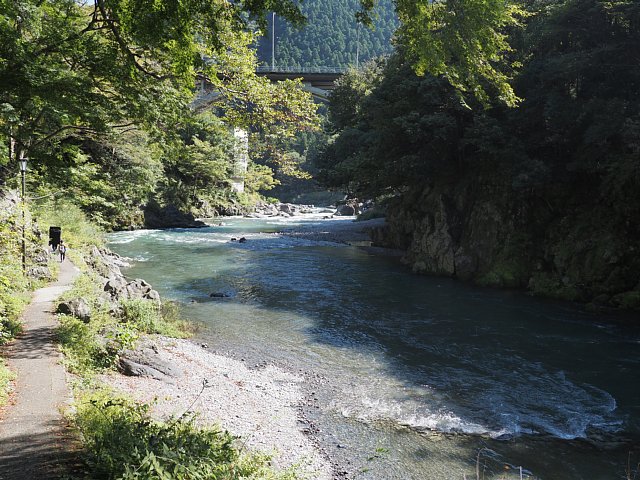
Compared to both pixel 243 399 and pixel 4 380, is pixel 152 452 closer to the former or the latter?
pixel 4 380

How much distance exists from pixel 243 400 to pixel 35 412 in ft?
14.3

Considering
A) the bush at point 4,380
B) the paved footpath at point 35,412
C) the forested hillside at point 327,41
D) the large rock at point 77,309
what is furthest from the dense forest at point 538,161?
the forested hillside at point 327,41

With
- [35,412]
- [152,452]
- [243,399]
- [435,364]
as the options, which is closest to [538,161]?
[435,364]

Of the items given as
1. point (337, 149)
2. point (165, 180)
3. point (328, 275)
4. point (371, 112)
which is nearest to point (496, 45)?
point (328, 275)

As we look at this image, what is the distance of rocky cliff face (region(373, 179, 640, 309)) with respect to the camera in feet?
61.8

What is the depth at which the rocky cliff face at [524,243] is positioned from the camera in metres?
18.8

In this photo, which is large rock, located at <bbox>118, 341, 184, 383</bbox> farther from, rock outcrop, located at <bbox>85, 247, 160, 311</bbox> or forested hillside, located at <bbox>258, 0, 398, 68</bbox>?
forested hillside, located at <bbox>258, 0, 398, 68</bbox>

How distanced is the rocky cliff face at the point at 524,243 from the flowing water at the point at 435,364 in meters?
1.51

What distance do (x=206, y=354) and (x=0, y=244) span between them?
5732 mm

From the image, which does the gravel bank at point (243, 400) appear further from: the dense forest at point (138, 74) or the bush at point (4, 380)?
the dense forest at point (138, 74)

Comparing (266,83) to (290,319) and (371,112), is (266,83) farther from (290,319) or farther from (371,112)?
(371,112)

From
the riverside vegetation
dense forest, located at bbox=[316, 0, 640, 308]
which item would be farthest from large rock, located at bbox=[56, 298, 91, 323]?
dense forest, located at bbox=[316, 0, 640, 308]

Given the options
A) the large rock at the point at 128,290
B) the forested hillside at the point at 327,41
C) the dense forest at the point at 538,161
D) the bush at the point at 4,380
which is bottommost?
the large rock at the point at 128,290

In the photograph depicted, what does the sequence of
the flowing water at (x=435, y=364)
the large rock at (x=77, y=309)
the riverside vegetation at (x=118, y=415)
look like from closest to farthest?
the riverside vegetation at (x=118, y=415), the flowing water at (x=435, y=364), the large rock at (x=77, y=309)
